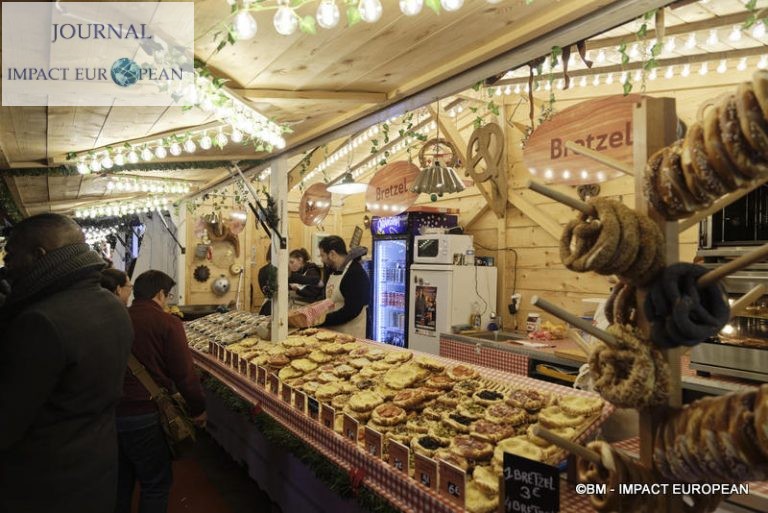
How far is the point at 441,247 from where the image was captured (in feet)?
23.7

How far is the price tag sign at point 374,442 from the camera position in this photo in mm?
2512

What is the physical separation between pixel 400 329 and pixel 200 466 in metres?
4.14

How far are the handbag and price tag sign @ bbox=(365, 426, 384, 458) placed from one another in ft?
4.23

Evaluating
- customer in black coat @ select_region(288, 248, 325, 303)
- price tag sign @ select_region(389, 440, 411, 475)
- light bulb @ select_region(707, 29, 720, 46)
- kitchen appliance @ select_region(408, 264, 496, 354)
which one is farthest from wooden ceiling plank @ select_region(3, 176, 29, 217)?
light bulb @ select_region(707, 29, 720, 46)

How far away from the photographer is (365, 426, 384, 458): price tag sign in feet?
8.24

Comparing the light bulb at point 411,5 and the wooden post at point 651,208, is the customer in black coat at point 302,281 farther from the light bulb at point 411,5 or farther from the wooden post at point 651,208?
the wooden post at point 651,208

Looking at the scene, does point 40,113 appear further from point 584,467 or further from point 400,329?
point 400,329

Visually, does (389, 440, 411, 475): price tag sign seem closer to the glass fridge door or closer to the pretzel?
the pretzel

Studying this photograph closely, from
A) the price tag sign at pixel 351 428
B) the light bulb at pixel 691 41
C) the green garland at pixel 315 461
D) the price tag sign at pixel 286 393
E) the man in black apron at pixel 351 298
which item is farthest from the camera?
the man in black apron at pixel 351 298

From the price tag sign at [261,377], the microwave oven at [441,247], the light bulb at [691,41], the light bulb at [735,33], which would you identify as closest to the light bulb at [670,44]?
the light bulb at [691,41]

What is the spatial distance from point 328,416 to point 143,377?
1184mm

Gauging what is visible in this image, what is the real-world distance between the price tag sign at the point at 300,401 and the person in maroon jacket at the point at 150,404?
2.10 ft

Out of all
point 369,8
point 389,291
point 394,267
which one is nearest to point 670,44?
point 369,8

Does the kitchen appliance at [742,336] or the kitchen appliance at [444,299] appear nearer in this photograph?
the kitchen appliance at [742,336]
